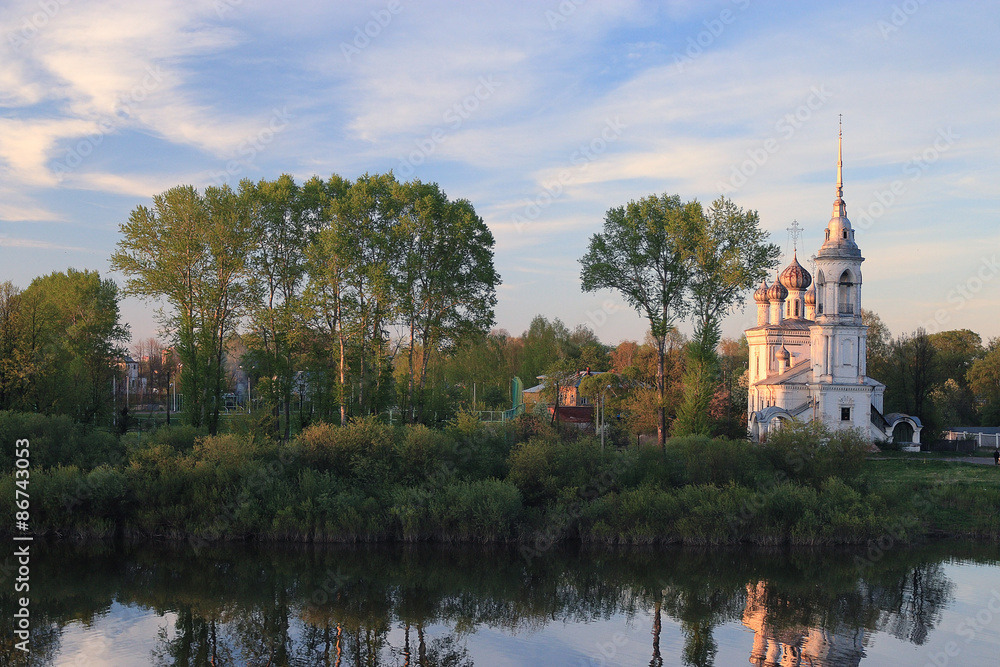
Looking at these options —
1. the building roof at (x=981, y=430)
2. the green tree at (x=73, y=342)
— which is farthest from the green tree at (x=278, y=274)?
the building roof at (x=981, y=430)

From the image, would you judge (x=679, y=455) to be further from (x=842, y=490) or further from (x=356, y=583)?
(x=356, y=583)

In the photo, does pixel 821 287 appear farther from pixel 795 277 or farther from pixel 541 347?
pixel 541 347

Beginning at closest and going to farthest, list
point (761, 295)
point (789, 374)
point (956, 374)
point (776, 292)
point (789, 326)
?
point (789, 374)
point (789, 326)
point (776, 292)
point (761, 295)
point (956, 374)

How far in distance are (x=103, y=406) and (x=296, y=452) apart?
14424 mm

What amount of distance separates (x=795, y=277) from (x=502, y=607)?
4238 cm

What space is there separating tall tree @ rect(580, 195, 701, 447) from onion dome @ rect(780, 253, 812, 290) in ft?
75.5

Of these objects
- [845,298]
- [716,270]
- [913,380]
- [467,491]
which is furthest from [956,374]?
[467,491]

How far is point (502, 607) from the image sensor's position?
65.7 ft

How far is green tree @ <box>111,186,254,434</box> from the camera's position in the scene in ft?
109

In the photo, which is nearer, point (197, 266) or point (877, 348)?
point (197, 266)

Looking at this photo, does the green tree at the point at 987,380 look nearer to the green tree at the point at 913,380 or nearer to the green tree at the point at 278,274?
the green tree at the point at 913,380

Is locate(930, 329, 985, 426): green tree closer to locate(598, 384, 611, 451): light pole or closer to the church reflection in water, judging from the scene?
locate(598, 384, 611, 451): light pole

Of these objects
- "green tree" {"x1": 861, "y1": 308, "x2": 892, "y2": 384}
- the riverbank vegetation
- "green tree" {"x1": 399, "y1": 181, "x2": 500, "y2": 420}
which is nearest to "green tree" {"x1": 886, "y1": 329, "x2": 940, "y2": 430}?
"green tree" {"x1": 861, "y1": 308, "x2": 892, "y2": 384}

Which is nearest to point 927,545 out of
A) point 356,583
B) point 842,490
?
point 842,490
